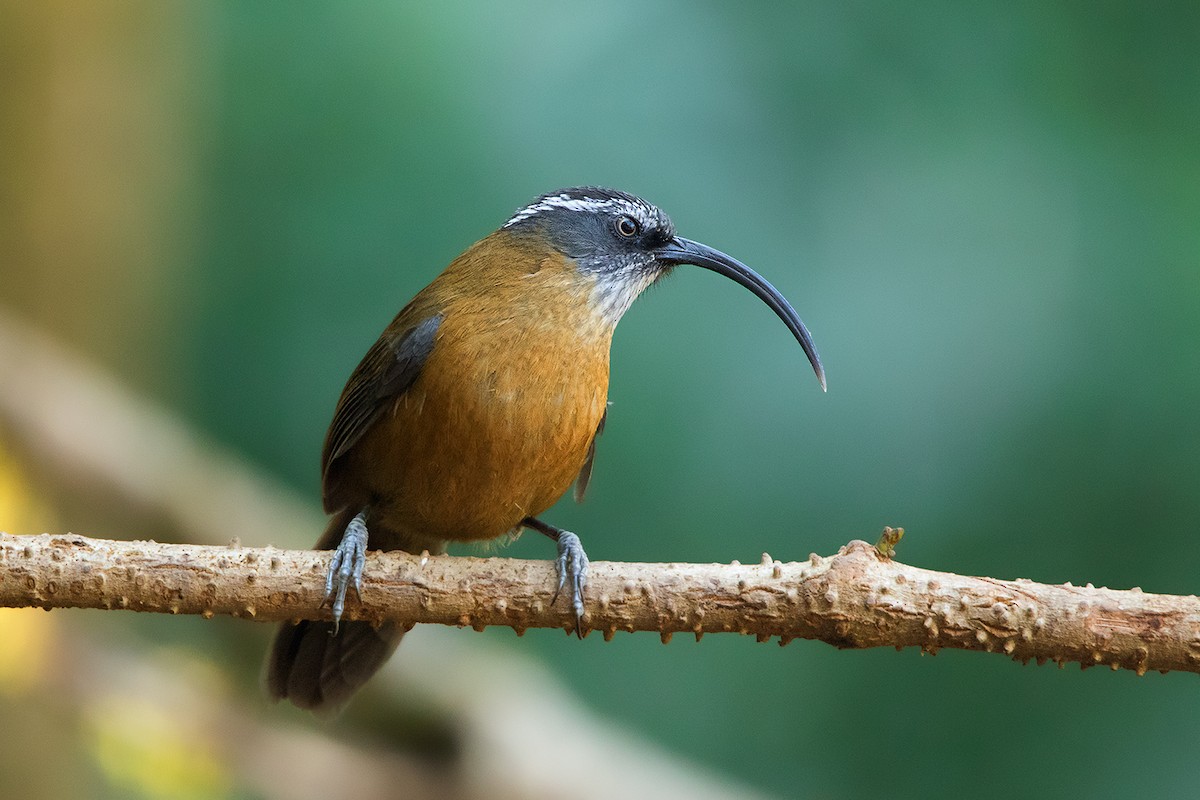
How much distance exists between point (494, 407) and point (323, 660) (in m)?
1.24

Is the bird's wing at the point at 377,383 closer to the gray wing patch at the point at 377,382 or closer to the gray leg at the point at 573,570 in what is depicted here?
the gray wing patch at the point at 377,382

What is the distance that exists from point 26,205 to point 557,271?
3.64 metres

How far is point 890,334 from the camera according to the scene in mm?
6035

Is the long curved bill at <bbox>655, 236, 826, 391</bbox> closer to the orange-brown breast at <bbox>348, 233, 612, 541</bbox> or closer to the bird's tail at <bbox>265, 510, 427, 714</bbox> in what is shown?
the orange-brown breast at <bbox>348, 233, 612, 541</bbox>

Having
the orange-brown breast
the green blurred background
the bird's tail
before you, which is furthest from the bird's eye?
the green blurred background

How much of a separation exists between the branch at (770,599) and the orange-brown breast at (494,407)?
0.64 meters

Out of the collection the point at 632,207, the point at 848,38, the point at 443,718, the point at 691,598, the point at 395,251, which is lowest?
the point at 443,718

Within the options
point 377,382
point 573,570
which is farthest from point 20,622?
point 573,570

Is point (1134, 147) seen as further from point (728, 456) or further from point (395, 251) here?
point (395, 251)

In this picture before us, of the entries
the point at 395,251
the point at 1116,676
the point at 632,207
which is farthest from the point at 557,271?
the point at 1116,676

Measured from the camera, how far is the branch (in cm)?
281

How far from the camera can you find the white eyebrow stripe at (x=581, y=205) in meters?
4.12

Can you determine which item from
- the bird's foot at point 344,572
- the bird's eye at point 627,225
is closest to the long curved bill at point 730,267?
the bird's eye at point 627,225

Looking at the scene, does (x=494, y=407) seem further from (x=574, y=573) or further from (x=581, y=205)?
(x=581, y=205)
